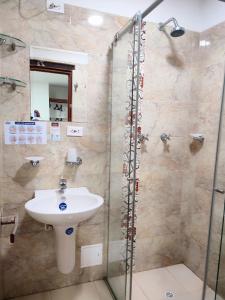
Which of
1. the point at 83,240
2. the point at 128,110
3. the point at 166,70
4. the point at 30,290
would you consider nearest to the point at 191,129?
the point at 166,70

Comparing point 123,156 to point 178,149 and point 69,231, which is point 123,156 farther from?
point 178,149

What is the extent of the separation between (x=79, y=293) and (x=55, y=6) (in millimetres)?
2221

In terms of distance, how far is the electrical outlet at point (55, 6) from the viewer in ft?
5.31

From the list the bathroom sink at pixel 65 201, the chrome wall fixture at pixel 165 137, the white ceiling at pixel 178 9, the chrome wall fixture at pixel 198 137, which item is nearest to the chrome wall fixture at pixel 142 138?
the chrome wall fixture at pixel 165 137

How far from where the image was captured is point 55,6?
163cm

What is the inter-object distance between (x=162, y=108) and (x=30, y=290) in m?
1.89

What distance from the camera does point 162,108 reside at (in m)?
2.04

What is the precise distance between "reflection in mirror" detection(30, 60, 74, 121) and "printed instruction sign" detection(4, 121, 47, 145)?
0.06 meters

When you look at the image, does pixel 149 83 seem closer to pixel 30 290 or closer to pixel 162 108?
pixel 162 108

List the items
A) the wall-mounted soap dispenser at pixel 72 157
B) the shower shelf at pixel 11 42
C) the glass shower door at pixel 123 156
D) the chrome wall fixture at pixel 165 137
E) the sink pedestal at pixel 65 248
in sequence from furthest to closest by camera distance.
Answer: the chrome wall fixture at pixel 165 137, the wall-mounted soap dispenser at pixel 72 157, the sink pedestal at pixel 65 248, the shower shelf at pixel 11 42, the glass shower door at pixel 123 156

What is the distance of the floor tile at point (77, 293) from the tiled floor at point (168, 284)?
0.34 meters

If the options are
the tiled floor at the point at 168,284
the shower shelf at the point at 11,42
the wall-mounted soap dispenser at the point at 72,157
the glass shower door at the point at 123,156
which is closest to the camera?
the glass shower door at the point at 123,156

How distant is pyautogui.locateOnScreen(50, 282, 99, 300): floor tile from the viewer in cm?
178

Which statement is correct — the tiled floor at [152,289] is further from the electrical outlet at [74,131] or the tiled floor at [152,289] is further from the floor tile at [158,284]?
the electrical outlet at [74,131]
